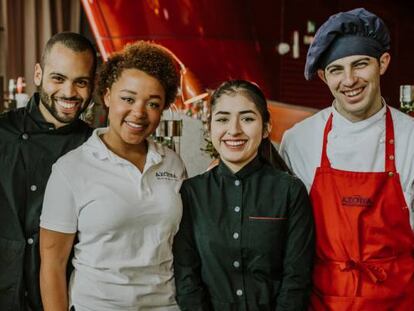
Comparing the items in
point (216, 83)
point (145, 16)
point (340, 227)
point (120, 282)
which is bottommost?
point (120, 282)

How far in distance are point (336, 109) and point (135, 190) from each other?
71 centimetres

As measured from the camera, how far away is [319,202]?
1.74 m

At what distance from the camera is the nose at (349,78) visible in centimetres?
171

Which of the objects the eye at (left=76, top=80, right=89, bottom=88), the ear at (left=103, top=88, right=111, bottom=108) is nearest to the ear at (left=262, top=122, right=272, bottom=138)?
the ear at (left=103, top=88, right=111, bottom=108)

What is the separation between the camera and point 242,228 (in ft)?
5.41

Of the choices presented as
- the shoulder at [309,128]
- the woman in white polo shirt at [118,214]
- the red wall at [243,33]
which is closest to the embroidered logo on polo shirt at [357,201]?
the shoulder at [309,128]

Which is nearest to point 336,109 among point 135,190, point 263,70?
point 135,190

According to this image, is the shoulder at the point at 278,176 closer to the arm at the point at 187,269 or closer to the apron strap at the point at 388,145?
the apron strap at the point at 388,145

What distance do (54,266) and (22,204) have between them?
0.25 m

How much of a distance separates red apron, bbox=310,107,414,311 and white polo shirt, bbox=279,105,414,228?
3 centimetres

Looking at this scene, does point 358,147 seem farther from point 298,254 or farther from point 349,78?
point 298,254

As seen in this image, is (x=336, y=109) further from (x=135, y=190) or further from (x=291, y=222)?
(x=135, y=190)

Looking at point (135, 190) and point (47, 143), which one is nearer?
point (135, 190)

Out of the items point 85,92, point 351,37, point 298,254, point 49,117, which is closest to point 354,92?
point 351,37
